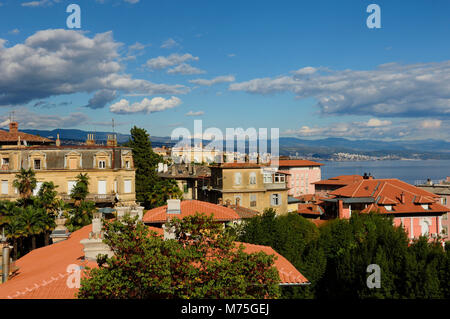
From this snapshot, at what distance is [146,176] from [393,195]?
110 ft

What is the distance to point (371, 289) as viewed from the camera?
18.1 m

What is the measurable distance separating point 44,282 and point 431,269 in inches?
590

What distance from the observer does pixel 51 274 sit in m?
15.0

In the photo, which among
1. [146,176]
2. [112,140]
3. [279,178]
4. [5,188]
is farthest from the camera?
[146,176]

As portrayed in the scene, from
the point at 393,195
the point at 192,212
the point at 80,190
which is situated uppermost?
the point at 80,190

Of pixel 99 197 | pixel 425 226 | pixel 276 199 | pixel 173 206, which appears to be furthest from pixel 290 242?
pixel 276 199

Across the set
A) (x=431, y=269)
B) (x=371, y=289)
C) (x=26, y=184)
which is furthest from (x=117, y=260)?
(x=26, y=184)

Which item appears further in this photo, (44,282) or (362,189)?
(362,189)

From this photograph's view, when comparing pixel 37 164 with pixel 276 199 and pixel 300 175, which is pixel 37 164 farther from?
pixel 300 175

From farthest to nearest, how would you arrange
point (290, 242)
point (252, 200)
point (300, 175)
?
point (300, 175) < point (252, 200) < point (290, 242)

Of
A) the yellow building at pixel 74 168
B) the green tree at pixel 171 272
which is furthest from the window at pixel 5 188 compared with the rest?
the green tree at pixel 171 272

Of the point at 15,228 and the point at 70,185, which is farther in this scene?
the point at 70,185

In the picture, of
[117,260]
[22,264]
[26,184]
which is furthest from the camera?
[26,184]
